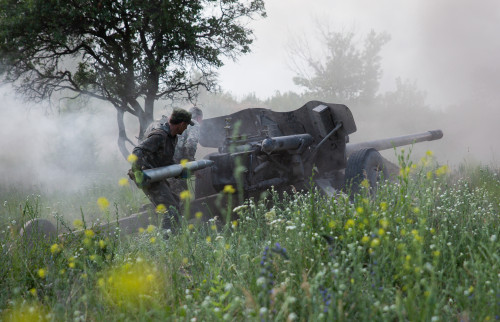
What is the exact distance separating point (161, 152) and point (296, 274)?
3.47m

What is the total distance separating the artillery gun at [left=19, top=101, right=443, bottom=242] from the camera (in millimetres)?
6004

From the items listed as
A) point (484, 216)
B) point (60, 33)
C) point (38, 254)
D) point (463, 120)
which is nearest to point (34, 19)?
point (60, 33)

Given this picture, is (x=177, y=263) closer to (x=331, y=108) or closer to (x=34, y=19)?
(x=331, y=108)

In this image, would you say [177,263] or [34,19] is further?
[34,19]

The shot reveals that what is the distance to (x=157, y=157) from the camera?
5895mm

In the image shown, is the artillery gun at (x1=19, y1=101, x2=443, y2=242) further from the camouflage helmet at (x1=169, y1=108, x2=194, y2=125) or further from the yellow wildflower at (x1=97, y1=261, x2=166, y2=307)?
the yellow wildflower at (x1=97, y1=261, x2=166, y2=307)

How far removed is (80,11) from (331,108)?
6.45m

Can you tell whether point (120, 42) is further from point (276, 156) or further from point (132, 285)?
point (132, 285)

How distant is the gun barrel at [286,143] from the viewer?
5.85 meters

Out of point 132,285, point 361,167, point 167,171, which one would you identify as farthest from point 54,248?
point 361,167

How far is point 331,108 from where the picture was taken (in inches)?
271

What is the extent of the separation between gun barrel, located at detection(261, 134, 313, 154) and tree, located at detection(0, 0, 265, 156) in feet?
18.3

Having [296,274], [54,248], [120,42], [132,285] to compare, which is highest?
[120,42]

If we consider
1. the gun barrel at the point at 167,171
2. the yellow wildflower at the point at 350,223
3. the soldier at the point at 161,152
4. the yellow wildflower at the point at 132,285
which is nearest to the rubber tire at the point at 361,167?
the gun barrel at the point at 167,171
